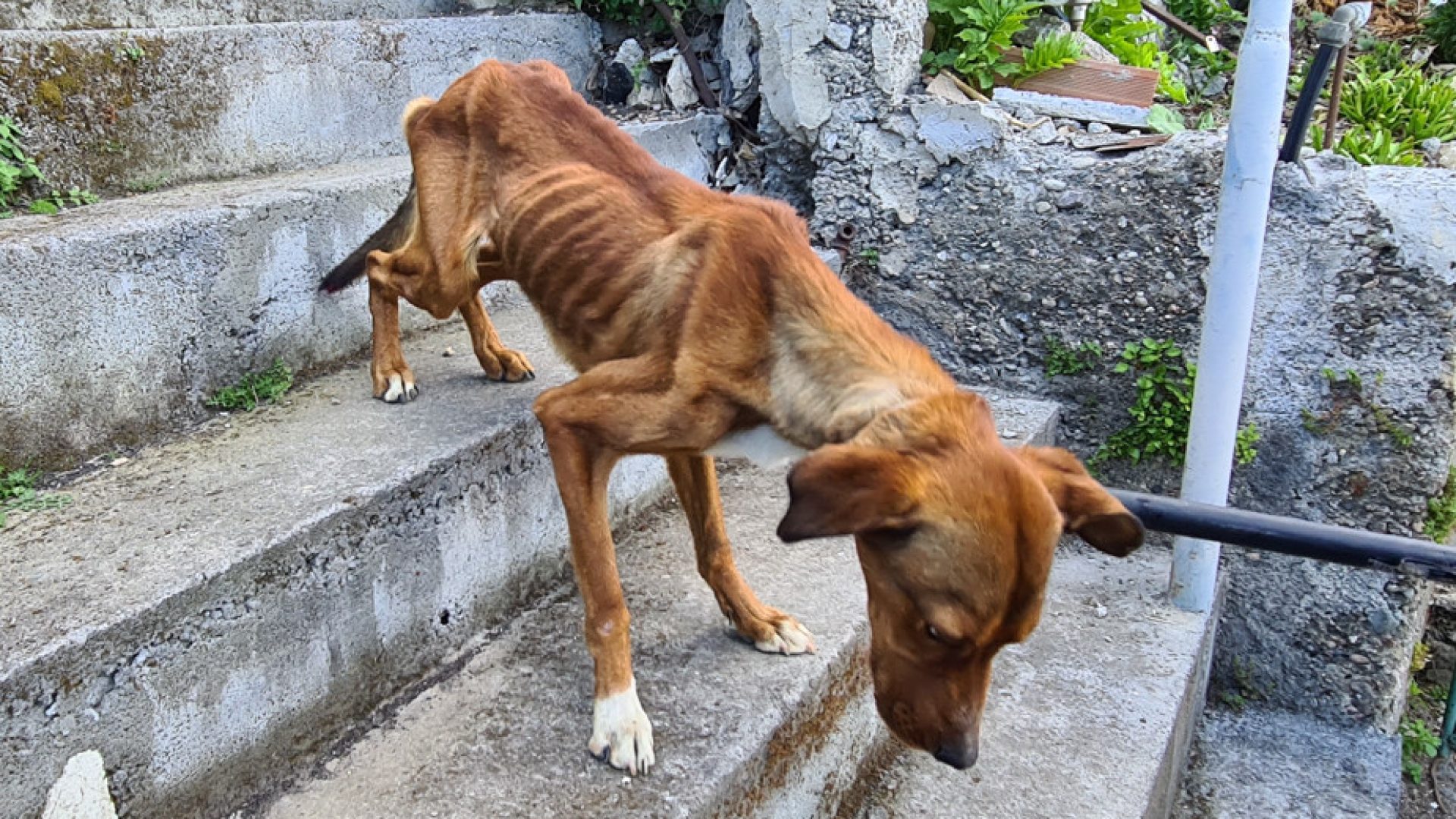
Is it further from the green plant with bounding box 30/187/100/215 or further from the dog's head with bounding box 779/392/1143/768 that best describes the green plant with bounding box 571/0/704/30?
the dog's head with bounding box 779/392/1143/768

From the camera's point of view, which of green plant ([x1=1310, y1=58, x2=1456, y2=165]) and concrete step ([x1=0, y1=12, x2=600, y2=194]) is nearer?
concrete step ([x1=0, y1=12, x2=600, y2=194])

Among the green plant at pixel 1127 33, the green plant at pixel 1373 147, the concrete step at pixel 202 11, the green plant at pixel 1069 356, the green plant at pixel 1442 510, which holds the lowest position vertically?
the green plant at pixel 1442 510

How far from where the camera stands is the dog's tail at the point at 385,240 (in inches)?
145

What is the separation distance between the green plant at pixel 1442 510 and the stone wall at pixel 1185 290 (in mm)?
49

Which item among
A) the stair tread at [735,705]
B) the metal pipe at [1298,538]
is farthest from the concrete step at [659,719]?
the metal pipe at [1298,538]

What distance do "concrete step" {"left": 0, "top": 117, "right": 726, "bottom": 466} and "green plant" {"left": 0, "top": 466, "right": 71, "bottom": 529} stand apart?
6 cm

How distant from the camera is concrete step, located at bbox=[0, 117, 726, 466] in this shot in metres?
2.90

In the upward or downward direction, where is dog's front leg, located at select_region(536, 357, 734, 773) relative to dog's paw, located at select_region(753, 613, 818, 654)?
upward

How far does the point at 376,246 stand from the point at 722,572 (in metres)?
1.72

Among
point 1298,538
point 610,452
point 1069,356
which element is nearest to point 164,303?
point 610,452

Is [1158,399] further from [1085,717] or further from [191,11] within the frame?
[191,11]

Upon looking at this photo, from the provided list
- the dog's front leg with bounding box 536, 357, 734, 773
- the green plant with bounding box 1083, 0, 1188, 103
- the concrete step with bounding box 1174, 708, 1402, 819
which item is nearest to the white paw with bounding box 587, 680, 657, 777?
the dog's front leg with bounding box 536, 357, 734, 773

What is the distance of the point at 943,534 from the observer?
2.04 meters

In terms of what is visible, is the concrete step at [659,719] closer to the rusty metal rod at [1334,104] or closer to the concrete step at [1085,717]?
the concrete step at [1085,717]
